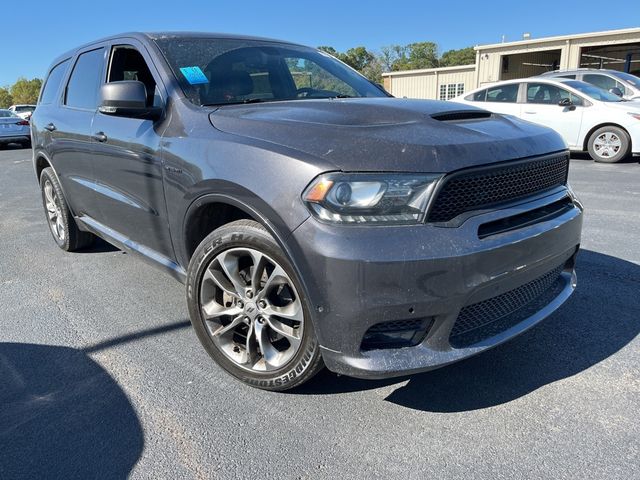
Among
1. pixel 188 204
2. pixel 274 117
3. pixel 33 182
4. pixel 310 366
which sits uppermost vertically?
pixel 274 117

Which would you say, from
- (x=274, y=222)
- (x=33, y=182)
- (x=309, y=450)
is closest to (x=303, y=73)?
(x=274, y=222)

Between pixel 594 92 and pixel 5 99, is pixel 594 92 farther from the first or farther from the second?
pixel 5 99

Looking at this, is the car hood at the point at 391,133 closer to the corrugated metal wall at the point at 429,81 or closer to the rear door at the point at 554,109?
the rear door at the point at 554,109

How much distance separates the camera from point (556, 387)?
2.44m

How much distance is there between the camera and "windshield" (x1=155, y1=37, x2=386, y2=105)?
9.63ft

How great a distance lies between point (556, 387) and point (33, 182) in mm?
10296

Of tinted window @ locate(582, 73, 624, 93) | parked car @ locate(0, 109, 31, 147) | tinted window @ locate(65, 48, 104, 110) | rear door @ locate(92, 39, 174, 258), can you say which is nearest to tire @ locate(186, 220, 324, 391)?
rear door @ locate(92, 39, 174, 258)

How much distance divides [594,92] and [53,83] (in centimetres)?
933

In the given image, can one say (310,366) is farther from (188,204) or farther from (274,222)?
(188,204)

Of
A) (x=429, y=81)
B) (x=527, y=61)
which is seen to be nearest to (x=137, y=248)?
(x=527, y=61)

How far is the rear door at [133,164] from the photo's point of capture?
2.87 metres

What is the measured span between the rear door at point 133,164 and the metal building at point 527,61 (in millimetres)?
22565

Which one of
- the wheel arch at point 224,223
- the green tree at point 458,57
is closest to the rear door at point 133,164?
the wheel arch at point 224,223

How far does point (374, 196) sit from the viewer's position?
76.5 inches
